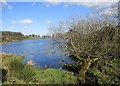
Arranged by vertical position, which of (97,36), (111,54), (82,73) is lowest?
(82,73)

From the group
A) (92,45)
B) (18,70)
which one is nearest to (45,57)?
(92,45)

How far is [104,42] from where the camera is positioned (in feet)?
65.8

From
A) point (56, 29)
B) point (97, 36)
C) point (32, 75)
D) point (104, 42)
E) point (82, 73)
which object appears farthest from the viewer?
point (56, 29)

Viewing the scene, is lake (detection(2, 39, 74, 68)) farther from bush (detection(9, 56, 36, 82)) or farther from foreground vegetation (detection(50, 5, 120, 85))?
bush (detection(9, 56, 36, 82))

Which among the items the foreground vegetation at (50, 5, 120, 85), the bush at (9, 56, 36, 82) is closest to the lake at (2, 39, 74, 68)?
the foreground vegetation at (50, 5, 120, 85)

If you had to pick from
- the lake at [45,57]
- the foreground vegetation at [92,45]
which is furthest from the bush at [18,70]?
the lake at [45,57]

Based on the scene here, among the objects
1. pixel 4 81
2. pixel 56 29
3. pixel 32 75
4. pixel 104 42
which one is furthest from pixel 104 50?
pixel 4 81

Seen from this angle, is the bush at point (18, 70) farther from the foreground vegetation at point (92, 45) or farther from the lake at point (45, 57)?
the lake at point (45, 57)

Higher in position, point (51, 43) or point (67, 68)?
point (51, 43)

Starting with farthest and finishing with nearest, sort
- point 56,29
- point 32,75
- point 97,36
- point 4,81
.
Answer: point 56,29, point 97,36, point 32,75, point 4,81

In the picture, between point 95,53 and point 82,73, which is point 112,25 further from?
point 82,73

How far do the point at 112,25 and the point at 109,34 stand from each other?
88 centimetres

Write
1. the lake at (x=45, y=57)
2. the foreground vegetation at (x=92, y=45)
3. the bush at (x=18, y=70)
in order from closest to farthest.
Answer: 1. the bush at (x=18, y=70)
2. the foreground vegetation at (x=92, y=45)
3. the lake at (x=45, y=57)

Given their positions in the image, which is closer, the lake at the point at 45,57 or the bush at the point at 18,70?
the bush at the point at 18,70
